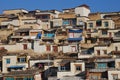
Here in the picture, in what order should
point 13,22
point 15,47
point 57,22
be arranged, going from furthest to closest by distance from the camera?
1. point 13,22
2. point 57,22
3. point 15,47

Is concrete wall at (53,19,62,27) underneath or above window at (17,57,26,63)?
above

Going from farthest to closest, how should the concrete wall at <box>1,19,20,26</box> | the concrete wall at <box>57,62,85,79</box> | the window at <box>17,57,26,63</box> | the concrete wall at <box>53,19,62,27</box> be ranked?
the concrete wall at <box>1,19,20,26</box> < the concrete wall at <box>53,19,62,27</box> < the window at <box>17,57,26,63</box> < the concrete wall at <box>57,62,85,79</box>

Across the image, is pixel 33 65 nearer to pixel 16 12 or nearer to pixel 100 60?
pixel 100 60

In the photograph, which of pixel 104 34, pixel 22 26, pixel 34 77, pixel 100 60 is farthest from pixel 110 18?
pixel 34 77

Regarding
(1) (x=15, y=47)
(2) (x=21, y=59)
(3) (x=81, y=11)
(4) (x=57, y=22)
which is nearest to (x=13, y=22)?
(4) (x=57, y=22)

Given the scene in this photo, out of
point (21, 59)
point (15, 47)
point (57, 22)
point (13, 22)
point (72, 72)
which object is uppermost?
point (13, 22)

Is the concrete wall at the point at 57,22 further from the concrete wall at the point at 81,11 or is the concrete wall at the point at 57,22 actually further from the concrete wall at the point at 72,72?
the concrete wall at the point at 72,72

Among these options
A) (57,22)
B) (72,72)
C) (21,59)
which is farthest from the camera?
(57,22)

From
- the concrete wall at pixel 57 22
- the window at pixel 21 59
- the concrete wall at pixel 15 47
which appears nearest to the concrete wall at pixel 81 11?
the concrete wall at pixel 57 22

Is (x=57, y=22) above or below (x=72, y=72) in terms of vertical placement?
above

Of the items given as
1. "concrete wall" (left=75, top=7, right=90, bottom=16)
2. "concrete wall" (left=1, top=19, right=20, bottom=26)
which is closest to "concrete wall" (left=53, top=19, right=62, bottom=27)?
"concrete wall" (left=1, top=19, right=20, bottom=26)

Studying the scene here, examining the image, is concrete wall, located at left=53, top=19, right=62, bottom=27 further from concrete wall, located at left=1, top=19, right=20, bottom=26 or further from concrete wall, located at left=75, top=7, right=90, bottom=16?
concrete wall, located at left=75, top=7, right=90, bottom=16

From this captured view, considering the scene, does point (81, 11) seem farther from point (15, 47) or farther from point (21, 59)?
point (21, 59)

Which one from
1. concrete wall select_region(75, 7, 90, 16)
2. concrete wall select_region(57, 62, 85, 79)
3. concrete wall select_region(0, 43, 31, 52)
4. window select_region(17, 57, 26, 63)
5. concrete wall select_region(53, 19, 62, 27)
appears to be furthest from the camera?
concrete wall select_region(75, 7, 90, 16)
